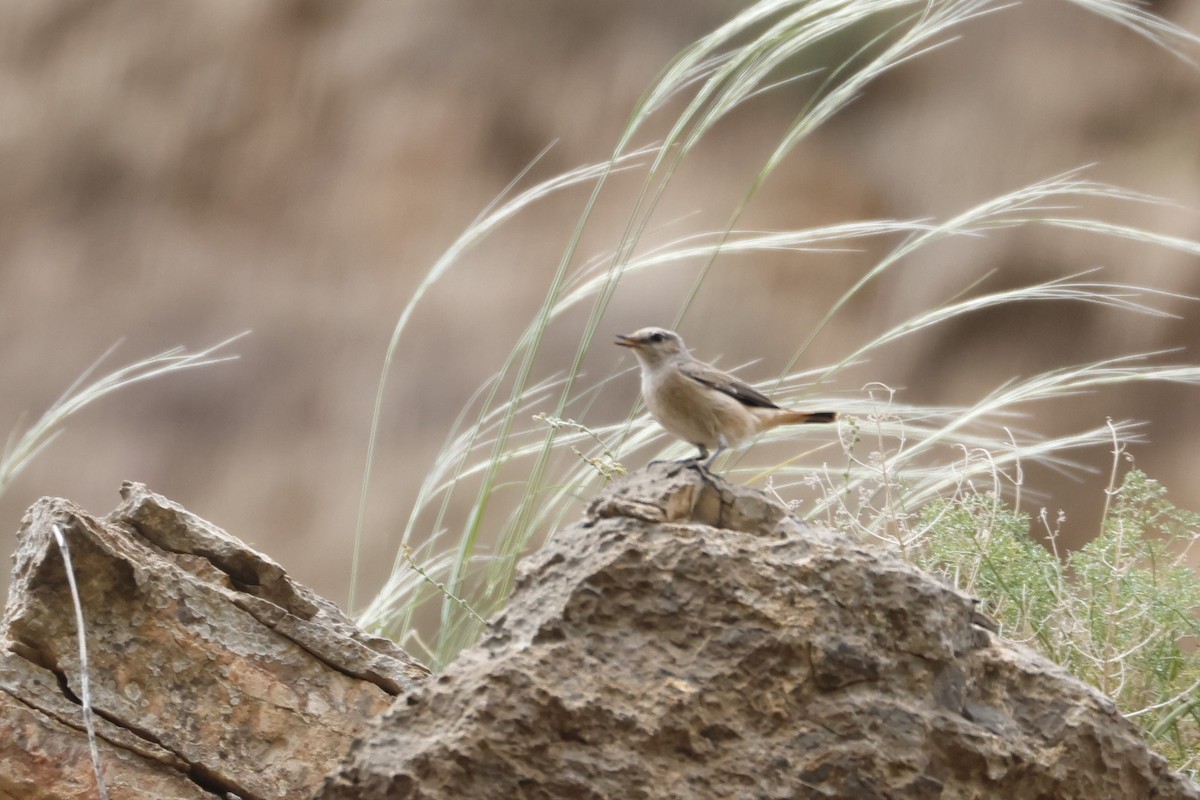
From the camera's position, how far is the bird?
2.09 meters

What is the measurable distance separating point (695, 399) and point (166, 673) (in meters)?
0.91

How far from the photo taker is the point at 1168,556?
235cm

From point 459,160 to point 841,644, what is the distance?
6.81m

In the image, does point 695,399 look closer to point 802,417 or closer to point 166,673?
point 802,417

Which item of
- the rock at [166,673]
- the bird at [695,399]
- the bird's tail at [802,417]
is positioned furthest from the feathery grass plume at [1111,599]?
the rock at [166,673]

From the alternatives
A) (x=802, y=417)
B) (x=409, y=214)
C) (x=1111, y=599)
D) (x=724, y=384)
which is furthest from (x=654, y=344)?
(x=409, y=214)

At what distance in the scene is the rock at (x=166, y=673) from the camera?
5.79 feet

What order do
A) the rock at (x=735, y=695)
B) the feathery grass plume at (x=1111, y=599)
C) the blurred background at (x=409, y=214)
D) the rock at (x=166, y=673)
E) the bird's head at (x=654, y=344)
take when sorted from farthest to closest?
the blurred background at (x=409, y=214) < the bird's head at (x=654, y=344) < the feathery grass plume at (x=1111, y=599) < the rock at (x=166, y=673) < the rock at (x=735, y=695)

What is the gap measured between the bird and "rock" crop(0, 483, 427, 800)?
1.99 ft

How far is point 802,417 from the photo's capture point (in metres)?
2.29

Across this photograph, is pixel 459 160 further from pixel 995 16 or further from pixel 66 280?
pixel 995 16

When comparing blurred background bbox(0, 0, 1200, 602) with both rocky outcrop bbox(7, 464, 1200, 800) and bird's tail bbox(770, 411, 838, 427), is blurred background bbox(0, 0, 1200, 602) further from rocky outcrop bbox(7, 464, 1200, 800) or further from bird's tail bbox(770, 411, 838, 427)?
rocky outcrop bbox(7, 464, 1200, 800)

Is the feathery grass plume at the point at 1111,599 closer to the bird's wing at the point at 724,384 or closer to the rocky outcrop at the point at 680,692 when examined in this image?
the bird's wing at the point at 724,384

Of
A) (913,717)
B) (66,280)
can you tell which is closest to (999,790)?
(913,717)
